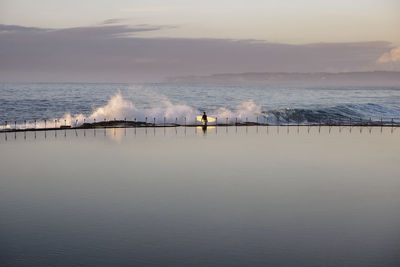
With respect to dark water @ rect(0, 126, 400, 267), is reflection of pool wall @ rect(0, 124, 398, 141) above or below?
above

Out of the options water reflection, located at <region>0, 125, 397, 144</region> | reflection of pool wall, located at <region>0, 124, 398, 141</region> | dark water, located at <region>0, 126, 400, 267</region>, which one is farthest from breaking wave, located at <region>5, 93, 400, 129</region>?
dark water, located at <region>0, 126, 400, 267</region>

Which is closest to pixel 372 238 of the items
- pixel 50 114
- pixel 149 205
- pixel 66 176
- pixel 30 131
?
pixel 149 205

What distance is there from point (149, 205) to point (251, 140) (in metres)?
17.7

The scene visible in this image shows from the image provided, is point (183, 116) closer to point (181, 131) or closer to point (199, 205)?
point (181, 131)

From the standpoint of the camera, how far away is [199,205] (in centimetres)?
1532

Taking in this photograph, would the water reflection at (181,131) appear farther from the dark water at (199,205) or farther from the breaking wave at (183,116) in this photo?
the breaking wave at (183,116)

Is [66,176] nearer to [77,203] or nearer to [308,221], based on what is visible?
[77,203]

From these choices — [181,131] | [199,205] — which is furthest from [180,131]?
[199,205]

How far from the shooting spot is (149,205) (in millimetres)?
15320

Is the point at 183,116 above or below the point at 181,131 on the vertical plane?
above

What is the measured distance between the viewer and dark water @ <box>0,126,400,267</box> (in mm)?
11320

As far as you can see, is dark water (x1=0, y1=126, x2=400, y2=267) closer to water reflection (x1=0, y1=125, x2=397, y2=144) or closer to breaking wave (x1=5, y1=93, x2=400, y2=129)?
water reflection (x1=0, y1=125, x2=397, y2=144)

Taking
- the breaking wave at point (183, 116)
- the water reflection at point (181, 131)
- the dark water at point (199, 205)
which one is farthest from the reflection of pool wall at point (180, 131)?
the breaking wave at point (183, 116)

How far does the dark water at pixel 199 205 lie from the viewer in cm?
1132
